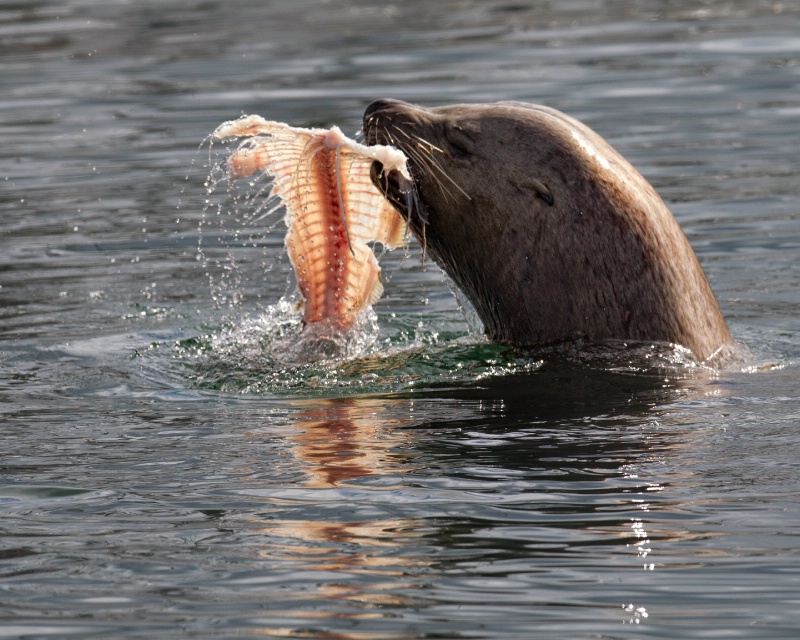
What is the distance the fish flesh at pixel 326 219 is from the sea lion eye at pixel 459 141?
360mm

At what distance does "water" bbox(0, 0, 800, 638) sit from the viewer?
169 inches

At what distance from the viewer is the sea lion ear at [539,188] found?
22.6ft

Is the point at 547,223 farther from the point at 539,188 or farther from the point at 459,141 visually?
the point at 459,141

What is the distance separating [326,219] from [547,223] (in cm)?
99

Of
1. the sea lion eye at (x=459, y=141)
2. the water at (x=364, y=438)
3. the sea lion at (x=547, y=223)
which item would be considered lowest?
the water at (x=364, y=438)

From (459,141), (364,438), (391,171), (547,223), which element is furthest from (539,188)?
(364,438)

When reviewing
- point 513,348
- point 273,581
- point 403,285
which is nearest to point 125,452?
point 273,581

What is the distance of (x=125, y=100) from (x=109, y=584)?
453 inches

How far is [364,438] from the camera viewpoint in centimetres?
591

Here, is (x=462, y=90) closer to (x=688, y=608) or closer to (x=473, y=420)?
(x=473, y=420)

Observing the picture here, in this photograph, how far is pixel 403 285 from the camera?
9695 mm

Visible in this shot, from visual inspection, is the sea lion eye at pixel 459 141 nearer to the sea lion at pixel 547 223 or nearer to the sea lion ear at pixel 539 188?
the sea lion at pixel 547 223

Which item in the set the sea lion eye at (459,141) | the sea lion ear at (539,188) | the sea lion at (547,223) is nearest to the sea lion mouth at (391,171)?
the sea lion at (547,223)

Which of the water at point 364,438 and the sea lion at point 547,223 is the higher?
the sea lion at point 547,223
